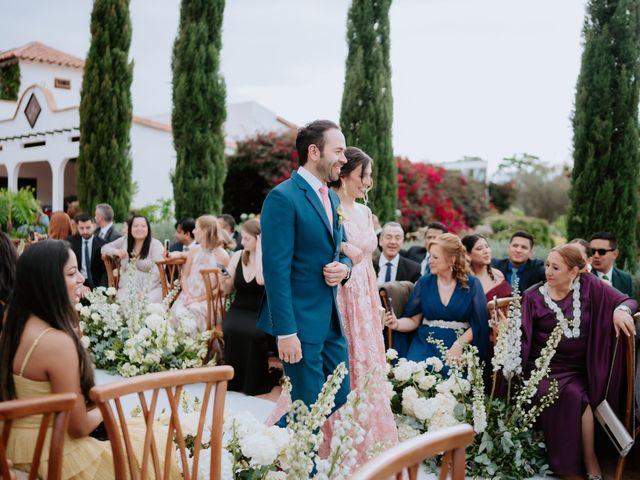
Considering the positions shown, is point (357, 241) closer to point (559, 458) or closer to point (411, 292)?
point (411, 292)

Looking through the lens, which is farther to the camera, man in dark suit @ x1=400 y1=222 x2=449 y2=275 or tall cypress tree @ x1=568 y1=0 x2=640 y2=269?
tall cypress tree @ x1=568 y1=0 x2=640 y2=269

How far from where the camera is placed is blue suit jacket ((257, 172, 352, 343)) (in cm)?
289

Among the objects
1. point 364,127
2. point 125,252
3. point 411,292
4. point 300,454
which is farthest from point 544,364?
point 364,127

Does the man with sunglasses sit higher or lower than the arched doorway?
lower

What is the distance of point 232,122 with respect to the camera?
1160 inches

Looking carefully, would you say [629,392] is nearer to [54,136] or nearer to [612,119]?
[612,119]

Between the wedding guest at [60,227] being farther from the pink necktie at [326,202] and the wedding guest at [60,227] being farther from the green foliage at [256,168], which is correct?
the green foliage at [256,168]

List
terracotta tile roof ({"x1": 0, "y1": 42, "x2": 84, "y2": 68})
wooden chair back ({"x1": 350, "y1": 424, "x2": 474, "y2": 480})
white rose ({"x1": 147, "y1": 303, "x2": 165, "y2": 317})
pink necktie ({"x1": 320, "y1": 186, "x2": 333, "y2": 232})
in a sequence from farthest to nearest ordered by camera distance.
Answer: terracotta tile roof ({"x1": 0, "y1": 42, "x2": 84, "y2": 68})
white rose ({"x1": 147, "y1": 303, "x2": 165, "y2": 317})
pink necktie ({"x1": 320, "y1": 186, "x2": 333, "y2": 232})
wooden chair back ({"x1": 350, "y1": 424, "x2": 474, "y2": 480})

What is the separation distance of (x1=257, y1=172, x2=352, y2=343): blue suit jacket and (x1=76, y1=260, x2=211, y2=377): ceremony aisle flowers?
252cm

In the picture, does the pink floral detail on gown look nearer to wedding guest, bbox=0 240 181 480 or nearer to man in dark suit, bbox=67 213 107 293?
wedding guest, bbox=0 240 181 480

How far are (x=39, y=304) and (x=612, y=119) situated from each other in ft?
27.0

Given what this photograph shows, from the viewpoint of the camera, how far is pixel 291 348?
9.51 ft

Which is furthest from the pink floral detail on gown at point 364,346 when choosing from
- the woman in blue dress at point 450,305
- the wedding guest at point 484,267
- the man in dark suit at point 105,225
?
the man in dark suit at point 105,225

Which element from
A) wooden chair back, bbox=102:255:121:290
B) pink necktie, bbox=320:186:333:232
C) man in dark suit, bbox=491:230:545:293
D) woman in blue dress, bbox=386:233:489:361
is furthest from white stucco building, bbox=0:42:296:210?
pink necktie, bbox=320:186:333:232
